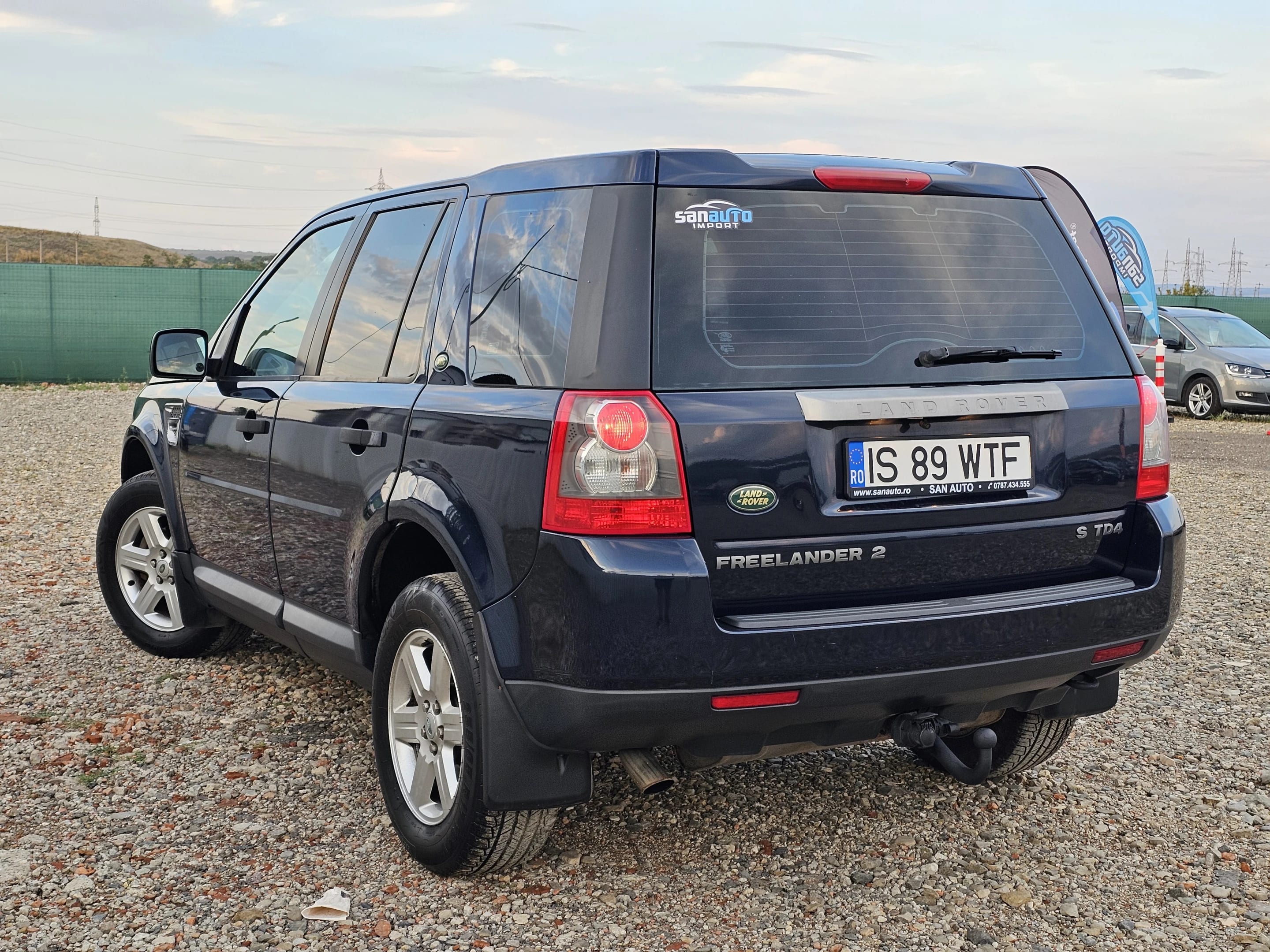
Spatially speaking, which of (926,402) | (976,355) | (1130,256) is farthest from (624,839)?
(1130,256)

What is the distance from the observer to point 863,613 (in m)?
2.88

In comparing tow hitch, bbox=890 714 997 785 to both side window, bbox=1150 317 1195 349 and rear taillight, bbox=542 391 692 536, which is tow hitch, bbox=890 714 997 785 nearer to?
rear taillight, bbox=542 391 692 536

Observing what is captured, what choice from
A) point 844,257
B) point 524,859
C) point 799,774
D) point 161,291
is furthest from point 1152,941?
point 161,291

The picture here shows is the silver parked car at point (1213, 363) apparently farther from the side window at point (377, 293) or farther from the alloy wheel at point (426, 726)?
the alloy wheel at point (426, 726)

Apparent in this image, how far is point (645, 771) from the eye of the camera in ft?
10.1

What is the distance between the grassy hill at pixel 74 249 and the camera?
252ft

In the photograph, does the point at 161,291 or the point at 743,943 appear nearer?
the point at 743,943

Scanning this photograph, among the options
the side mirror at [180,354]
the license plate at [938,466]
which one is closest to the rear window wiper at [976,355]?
the license plate at [938,466]

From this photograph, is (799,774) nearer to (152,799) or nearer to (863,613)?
(863,613)

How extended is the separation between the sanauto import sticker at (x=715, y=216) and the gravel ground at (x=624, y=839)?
66.8 inches

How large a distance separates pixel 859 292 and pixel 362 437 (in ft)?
4.81

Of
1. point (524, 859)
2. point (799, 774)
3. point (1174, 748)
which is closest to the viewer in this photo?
point (524, 859)

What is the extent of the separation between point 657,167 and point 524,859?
1.78 meters

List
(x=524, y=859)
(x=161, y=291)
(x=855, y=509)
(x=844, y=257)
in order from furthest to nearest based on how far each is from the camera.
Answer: (x=161, y=291) → (x=524, y=859) → (x=844, y=257) → (x=855, y=509)
